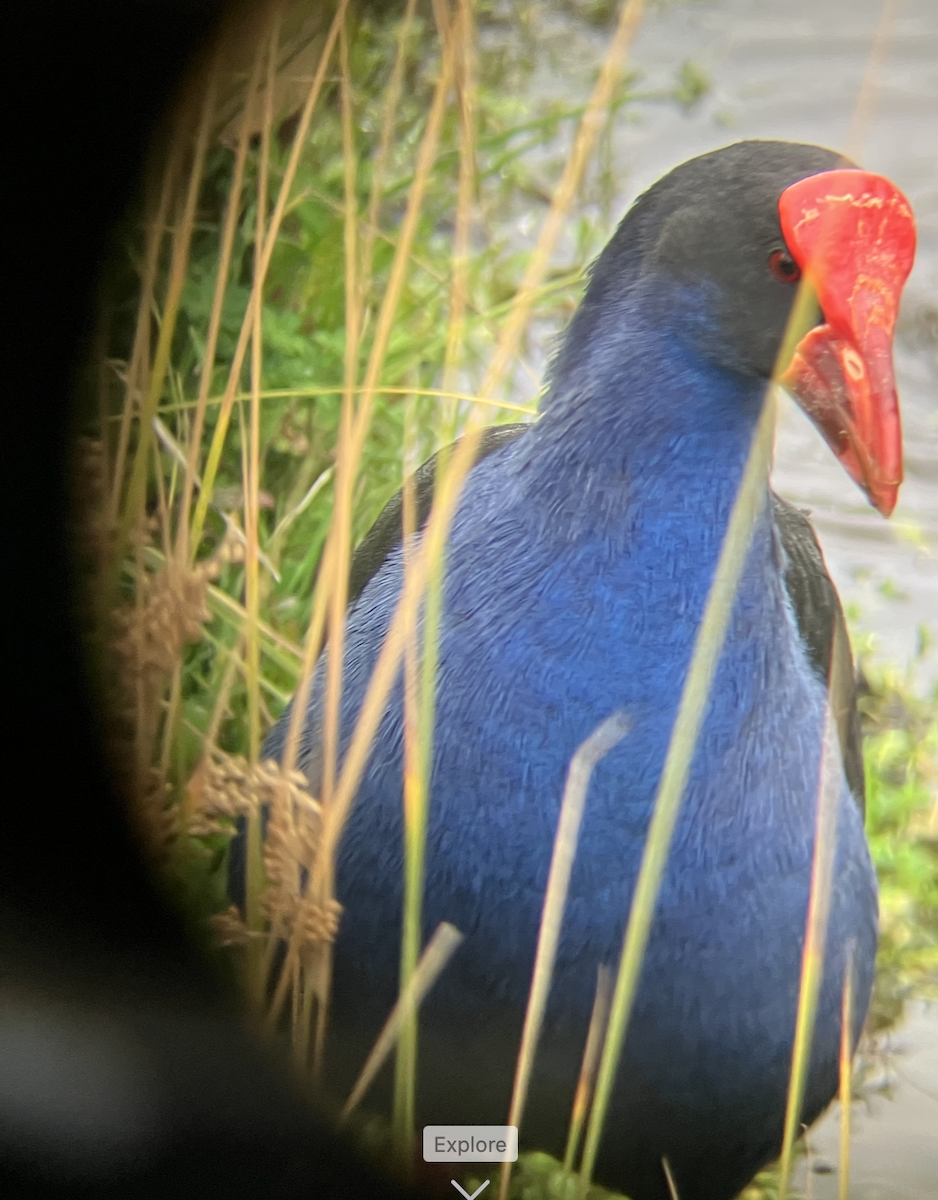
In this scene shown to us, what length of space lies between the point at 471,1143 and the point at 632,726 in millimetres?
288

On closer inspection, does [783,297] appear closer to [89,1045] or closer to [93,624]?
[93,624]

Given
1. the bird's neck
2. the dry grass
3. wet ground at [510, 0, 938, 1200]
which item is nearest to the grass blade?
the dry grass

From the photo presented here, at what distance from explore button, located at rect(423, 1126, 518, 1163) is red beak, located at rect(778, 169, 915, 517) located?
450mm

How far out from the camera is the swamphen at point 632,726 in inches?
31.1

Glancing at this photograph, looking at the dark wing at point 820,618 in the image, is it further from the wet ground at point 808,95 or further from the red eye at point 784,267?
the red eye at point 784,267

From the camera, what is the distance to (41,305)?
846 mm

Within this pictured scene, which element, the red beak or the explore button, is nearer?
the red beak

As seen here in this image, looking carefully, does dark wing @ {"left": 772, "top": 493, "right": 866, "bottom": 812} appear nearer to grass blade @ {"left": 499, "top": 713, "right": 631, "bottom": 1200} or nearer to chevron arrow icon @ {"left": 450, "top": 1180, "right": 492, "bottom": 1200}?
grass blade @ {"left": 499, "top": 713, "right": 631, "bottom": 1200}

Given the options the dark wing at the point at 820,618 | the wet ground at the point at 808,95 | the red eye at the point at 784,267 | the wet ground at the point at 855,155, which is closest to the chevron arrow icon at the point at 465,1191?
the wet ground at the point at 855,155

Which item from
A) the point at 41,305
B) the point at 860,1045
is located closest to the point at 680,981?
the point at 860,1045

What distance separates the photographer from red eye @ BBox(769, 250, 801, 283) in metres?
0.73

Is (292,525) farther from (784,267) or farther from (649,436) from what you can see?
(784,267)

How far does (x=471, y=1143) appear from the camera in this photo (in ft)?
2.82

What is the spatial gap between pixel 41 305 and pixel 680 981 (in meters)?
0.56
